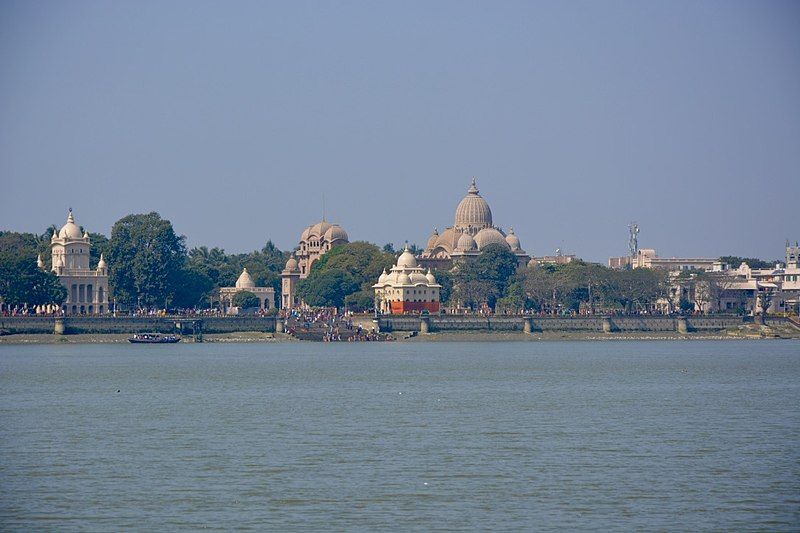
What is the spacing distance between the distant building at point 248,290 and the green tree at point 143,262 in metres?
24.1

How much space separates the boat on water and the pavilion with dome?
211ft

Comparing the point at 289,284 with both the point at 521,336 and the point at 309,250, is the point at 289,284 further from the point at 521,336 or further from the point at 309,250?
the point at 521,336

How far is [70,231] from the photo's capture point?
132250 millimetres

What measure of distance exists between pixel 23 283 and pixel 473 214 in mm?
84440

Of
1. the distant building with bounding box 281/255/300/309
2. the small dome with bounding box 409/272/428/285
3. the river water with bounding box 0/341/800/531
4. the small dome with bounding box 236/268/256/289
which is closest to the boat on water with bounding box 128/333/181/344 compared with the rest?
the small dome with bounding box 409/272/428/285

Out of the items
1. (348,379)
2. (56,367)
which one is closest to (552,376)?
(348,379)

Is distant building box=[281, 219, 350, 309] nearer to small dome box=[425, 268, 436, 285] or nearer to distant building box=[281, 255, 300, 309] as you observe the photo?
distant building box=[281, 255, 300, 309]

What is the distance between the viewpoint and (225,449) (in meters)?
40.1

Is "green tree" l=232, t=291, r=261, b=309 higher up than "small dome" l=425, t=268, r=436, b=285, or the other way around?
"small dome" l=425, t=268, r=436, b=285

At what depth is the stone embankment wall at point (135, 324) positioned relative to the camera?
4345 inches

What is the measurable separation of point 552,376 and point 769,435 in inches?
1099

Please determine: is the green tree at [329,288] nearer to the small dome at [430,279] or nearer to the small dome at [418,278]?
the small dome at [418,278]

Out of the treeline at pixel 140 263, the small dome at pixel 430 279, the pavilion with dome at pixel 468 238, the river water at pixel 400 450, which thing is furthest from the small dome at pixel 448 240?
the river water at pixel 400 450

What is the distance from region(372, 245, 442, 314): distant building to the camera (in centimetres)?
14238
